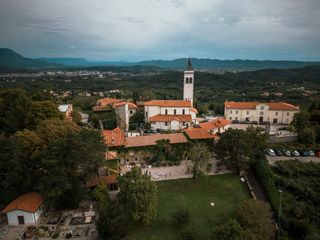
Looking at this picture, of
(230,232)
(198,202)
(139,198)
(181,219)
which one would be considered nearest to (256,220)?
(230,232)

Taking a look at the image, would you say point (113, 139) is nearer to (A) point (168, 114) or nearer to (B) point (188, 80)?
(A) point (168, 114)

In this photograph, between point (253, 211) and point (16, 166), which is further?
point (16, 166)

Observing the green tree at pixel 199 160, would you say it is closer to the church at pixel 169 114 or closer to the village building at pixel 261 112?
the church at pixel 169 114

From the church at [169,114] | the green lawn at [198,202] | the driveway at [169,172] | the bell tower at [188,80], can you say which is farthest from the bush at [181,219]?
the bell tower at [188,80]

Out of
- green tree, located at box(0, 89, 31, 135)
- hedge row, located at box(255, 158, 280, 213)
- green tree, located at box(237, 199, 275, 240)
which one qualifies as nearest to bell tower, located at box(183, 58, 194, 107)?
hedge row, located at box(255, 158, 280, 213)

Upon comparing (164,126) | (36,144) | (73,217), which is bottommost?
(73,217)

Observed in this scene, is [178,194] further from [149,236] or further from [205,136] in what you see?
[205,136]

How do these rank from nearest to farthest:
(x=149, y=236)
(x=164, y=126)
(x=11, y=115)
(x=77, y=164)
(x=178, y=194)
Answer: (x=149, y=236) < (x=77, y=164) < (x=178, y=194) < (x=11, y=115) < (x=164, y=126)

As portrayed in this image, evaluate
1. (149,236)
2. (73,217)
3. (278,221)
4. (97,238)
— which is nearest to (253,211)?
(278,221)

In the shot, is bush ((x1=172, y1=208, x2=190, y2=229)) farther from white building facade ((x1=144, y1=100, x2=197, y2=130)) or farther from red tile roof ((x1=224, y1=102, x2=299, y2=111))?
red tile roof ((x1=224, y1=102, x2=299, y2=111))
